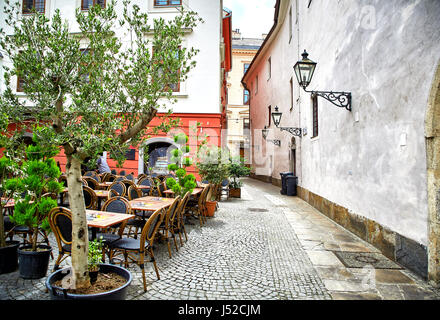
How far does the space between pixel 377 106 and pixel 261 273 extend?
3749mm

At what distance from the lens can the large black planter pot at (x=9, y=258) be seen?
3826mm

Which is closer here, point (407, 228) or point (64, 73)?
point (64, 73)

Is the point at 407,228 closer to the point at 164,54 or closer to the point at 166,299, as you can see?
the point at 166,299

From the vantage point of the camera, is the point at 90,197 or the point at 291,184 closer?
the point at 90,197

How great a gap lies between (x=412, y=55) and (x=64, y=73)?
184 inches

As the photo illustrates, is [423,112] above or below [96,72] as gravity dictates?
below

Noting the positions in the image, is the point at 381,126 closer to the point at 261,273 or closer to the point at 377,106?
the point at 377,106

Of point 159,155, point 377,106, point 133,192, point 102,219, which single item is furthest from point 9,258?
point 159,155

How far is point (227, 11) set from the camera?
1747 cm

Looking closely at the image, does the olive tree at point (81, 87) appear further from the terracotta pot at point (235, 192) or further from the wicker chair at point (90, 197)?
the terracotta pot at point (235, 192)

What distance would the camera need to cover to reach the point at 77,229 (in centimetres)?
277

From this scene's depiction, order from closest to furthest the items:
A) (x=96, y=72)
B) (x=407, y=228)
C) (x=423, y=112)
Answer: (x=96, y=72), (x=423, y=112), (x=407, y=228)
